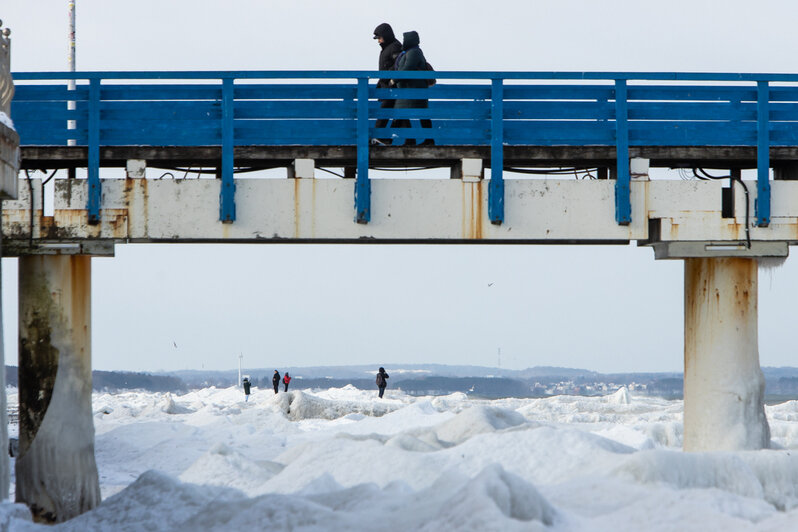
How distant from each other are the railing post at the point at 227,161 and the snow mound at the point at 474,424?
14.8 feet

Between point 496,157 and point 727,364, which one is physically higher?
point 496,157

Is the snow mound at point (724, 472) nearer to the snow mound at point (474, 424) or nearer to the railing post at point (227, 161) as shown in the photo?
the snow mound at point (474, 424)

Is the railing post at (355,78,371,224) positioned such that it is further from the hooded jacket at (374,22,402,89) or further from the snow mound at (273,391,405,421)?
the snow mound at (273,391,405,421)

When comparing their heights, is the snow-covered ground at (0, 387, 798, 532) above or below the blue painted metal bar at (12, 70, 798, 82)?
below

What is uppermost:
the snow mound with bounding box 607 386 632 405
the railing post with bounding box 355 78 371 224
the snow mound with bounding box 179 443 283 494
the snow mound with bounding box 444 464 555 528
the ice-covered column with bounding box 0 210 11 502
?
the railing post with bounding box 355 78 371 224

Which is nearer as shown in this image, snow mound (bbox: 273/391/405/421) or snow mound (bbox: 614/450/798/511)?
snow mound (bbox: 614/450/798/511)

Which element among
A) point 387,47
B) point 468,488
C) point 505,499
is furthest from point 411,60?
point 505,499

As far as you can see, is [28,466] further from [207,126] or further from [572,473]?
[572,473]

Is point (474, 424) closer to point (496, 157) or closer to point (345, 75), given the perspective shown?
point (496, 157)

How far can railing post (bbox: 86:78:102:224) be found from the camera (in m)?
11.9

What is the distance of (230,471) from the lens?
1316 cm

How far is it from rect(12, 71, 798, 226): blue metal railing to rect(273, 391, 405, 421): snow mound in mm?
15098

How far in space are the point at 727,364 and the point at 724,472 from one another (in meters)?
1.92

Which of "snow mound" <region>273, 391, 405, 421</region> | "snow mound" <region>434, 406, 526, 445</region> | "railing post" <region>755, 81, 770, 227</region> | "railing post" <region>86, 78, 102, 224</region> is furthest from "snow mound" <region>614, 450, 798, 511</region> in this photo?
"snow mound" <region>273, 391, 405, 421</region>
